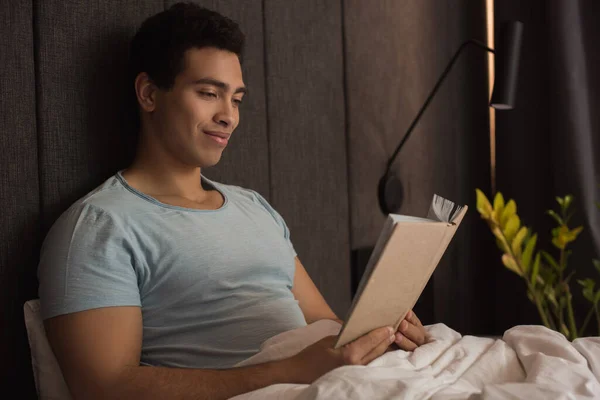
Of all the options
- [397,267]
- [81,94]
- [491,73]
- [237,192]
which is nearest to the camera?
[397,267]

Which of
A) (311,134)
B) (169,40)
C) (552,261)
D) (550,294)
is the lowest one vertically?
(550,294)

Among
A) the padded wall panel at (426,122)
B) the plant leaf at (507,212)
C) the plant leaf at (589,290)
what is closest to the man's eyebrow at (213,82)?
the padded wall panel at (426,122)

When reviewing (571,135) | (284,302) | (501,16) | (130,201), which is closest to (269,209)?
(284,302)

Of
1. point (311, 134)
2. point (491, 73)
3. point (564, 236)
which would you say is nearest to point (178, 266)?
point (311, 134)

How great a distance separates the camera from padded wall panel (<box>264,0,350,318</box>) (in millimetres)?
1858

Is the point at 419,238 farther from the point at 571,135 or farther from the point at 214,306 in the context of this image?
the point at 571,135

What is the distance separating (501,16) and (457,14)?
0.56 feet

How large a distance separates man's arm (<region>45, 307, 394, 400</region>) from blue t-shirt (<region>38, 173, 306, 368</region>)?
0.03 metres

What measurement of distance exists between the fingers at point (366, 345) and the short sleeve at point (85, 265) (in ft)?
1.25

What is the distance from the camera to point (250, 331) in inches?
53.1

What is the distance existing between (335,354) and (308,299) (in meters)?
0.56

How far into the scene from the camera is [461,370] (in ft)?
3.65

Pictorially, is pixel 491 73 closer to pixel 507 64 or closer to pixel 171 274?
pixel 507 64

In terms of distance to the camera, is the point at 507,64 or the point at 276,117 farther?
the point at 507,64
